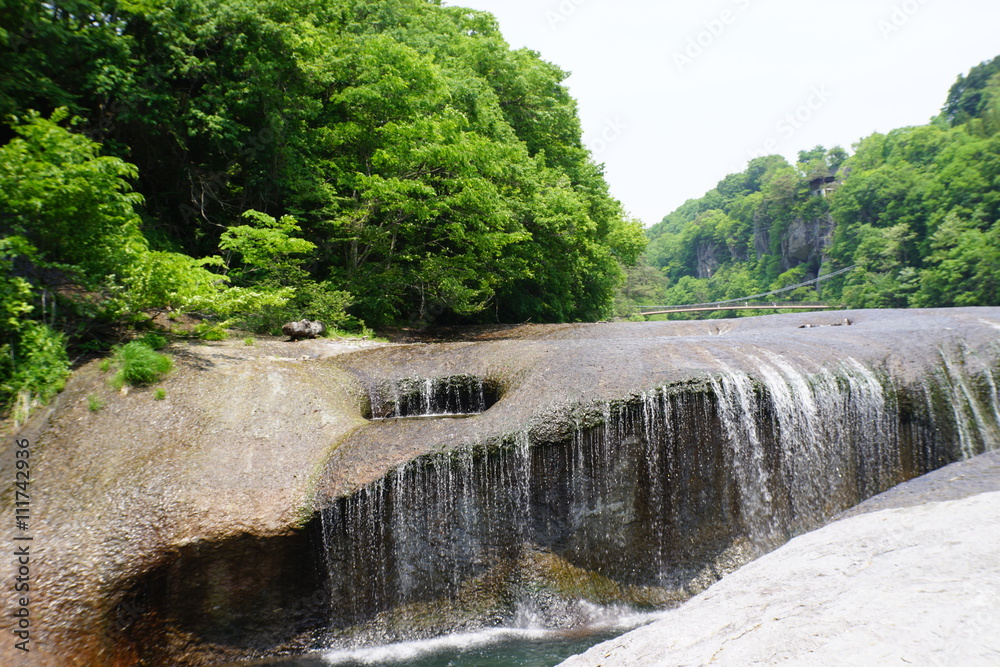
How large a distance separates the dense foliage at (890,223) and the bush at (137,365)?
41154mm

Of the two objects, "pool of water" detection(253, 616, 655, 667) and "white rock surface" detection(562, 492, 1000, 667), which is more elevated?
"white rock surface" detection(562, 492, 1000, 667)

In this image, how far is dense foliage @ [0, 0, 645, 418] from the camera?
8.34 meters

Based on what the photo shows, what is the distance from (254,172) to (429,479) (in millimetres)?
10931

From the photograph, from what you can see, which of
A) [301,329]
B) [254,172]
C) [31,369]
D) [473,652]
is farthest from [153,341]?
[473,652]

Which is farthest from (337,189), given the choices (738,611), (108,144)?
(738,611)

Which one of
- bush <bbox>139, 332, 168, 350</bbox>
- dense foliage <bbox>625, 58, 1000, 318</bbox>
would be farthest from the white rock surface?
dense foliage <bbox>625, 58, 1000, 318</bbox>

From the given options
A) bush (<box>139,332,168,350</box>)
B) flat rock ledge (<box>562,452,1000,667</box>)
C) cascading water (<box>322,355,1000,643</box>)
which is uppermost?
bush (<box>139,332,168,350</box>)

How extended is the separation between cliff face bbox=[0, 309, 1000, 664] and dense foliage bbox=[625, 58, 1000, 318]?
108 feet

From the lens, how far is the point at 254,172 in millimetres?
14305

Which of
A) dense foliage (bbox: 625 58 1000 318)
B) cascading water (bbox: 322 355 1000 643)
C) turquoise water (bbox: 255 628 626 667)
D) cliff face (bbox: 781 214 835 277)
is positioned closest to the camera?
turquoise water (bbox: 255 628 626 667)

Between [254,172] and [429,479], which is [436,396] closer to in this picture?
[429,479]

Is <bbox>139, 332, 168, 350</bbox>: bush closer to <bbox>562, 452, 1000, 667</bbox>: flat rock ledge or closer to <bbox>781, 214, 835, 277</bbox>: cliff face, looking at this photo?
<bbox>562, 452, 1000, 667</bbox>: flat rock ledge

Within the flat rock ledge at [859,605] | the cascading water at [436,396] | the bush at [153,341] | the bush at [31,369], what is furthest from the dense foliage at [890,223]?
the bush at [31,369]

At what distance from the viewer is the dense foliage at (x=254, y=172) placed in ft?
27.3
